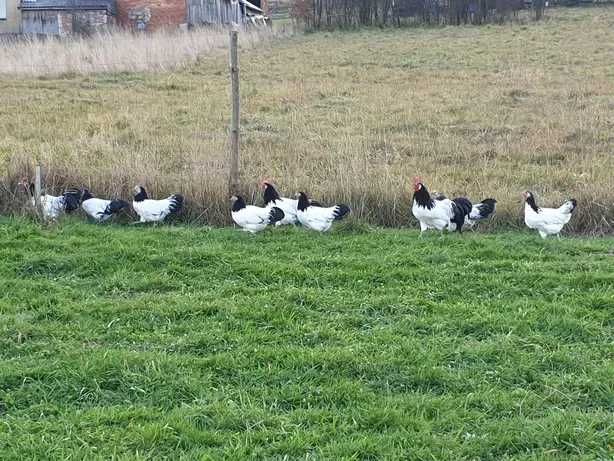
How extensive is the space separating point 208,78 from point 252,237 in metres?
15.8

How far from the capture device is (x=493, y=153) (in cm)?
1202

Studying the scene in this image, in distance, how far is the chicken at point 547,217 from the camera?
8055 millimetres

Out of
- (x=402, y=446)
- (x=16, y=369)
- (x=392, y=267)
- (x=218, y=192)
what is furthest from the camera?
(x=218, y=192)

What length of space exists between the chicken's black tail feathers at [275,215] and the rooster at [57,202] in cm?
244

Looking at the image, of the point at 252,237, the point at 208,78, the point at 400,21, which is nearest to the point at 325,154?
the point at 252,237

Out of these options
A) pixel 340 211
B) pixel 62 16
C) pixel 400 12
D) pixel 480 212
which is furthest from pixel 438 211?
pixel 400 12

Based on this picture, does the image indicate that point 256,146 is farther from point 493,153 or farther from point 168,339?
point 168,339

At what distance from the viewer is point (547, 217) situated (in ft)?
26.4

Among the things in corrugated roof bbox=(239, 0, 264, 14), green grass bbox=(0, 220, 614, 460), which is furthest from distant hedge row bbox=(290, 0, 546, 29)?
green grass bbox=(0, 220, 614, 460)

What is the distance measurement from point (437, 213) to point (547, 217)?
1.16 metres

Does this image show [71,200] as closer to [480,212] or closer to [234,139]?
[234,139]

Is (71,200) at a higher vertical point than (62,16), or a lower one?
lower

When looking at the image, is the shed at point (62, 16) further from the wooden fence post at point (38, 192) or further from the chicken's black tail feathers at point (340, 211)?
the chicken's black tail feathers at point (340, 211)

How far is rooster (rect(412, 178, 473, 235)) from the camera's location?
821cm
